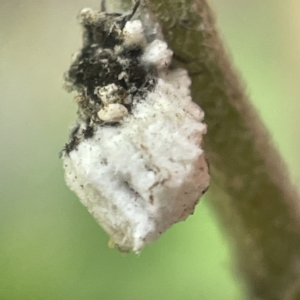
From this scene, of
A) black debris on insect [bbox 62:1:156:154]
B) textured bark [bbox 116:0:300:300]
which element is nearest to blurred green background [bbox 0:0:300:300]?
textured bark [bbox 116:0:300:300]

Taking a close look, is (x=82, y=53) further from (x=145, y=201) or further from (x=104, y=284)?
(x=104, y=284)

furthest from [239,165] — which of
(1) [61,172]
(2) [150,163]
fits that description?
(1) [61,172]

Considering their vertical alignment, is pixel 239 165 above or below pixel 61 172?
below

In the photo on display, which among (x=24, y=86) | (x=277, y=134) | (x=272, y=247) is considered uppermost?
(x=24, y=86)

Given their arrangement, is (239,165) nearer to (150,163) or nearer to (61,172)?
(150,163)

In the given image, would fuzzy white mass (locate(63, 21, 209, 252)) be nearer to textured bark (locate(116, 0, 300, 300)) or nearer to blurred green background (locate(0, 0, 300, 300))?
textured bark (locate(116, 0, 300, 300))

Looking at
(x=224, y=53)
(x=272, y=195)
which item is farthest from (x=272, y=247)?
(x=224, y=53)

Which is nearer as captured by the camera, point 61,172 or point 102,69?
point 102,69
